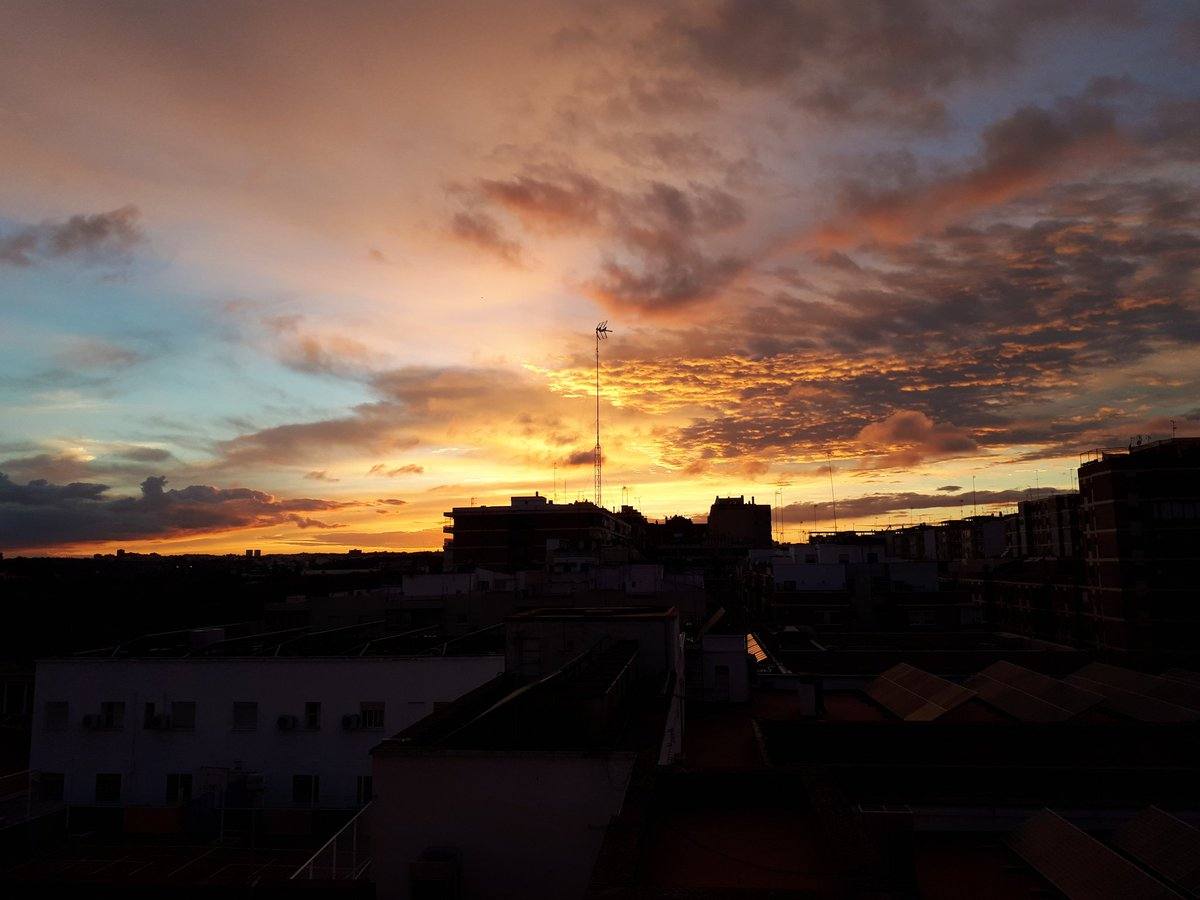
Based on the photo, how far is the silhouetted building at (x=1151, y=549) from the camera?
225 ft

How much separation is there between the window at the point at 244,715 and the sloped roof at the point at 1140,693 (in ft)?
112

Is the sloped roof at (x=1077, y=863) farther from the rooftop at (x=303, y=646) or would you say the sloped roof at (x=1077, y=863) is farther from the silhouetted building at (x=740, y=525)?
the silhouetted building at (x=740, y=525)

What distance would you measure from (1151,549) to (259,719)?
74718 mm

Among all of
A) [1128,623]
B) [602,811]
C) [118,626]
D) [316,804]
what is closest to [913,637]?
[1128,623]

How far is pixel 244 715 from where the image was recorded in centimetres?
3281

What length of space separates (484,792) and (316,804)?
22.7 metres

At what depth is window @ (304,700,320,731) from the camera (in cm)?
3238

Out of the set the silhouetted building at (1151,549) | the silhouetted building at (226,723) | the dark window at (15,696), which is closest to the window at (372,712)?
the silhouetted building at (226,723)

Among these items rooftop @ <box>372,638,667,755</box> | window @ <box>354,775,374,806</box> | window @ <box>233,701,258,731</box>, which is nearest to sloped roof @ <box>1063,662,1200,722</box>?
rooftop @ <box>372,638,667,755</box>

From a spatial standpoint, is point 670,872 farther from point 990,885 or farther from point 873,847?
point 990,885

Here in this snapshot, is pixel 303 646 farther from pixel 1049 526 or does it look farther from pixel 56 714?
pixel 1049 526

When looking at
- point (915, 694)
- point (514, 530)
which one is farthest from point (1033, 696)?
point (514, 530)

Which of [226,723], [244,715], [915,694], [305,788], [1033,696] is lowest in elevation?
A: [305,788]

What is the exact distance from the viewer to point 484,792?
13172mm
